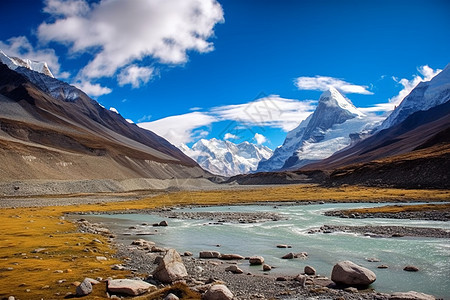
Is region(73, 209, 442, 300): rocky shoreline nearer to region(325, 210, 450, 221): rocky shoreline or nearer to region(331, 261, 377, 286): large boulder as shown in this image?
region(331, 261, 377, 286): large boulder

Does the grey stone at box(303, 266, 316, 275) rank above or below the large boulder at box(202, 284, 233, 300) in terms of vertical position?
below

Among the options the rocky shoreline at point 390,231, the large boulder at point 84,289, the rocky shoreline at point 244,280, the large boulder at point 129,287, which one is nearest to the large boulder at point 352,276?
the rocky shoreline at point 244,280

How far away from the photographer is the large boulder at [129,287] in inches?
647

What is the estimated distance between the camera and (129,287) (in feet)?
54.2

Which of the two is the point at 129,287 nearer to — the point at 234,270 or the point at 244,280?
the point at 244,280

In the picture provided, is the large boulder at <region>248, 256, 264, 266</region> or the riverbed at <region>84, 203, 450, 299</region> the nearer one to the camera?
the riverbed at <region>84, 203, 450, 299</region>

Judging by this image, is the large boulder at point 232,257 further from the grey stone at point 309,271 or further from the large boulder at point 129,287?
the large boulder at point 129,287

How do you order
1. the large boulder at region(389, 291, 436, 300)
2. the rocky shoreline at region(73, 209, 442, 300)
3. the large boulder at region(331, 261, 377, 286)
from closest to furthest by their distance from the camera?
the large boulder at region(389, 291, 436, 300) → the rocky shoreline at region(73, 209, 442, 300) → the large boulder at region(331, 261, 377, 286)

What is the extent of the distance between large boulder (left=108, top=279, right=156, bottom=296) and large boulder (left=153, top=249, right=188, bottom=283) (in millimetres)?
1677

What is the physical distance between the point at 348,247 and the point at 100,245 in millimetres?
20954

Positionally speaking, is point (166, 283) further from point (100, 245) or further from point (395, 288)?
point (100, 245)

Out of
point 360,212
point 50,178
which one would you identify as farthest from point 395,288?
point 50,178

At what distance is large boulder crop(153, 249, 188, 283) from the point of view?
19.0m

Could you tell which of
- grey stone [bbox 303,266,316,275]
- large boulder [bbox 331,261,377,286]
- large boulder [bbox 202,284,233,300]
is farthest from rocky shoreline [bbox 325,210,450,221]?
large boulder [bbox 202,284,233,300]
